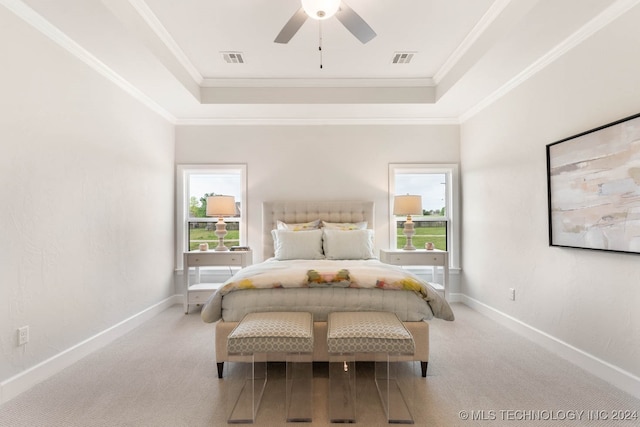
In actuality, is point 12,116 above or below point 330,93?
below

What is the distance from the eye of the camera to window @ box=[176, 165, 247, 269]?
479cm

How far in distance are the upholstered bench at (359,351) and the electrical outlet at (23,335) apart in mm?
2124

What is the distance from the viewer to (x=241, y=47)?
3385 millimetres

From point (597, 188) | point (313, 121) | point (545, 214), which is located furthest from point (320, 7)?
point (545, 214)

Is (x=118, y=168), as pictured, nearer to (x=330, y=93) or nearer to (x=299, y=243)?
(x=299, y=243)

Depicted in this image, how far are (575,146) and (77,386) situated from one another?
13.7 feet

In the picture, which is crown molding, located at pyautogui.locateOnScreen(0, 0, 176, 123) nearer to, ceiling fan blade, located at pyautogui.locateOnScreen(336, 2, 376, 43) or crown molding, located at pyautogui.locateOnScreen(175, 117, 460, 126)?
crown molding, located at pyautogui.locateOnScreen(175, 117, 460, 126)

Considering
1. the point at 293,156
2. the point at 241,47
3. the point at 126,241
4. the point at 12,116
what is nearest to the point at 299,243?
the point at 293,156

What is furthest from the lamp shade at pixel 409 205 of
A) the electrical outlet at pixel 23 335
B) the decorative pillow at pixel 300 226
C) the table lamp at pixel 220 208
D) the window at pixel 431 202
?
the electrical outlet at pixel 23 335

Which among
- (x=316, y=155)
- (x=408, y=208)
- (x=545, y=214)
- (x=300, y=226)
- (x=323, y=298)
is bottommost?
(x=323, y=298)

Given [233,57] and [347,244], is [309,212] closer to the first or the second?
[347,244]

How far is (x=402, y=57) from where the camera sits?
11.8ft

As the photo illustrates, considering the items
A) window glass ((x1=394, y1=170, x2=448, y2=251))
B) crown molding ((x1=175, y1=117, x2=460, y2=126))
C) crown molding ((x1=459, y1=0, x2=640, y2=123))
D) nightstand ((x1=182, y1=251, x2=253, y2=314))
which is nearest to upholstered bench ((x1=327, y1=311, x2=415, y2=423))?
nightstand ((x1=182, y1=251, x2=253, y2=314))

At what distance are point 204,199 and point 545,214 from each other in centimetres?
422
